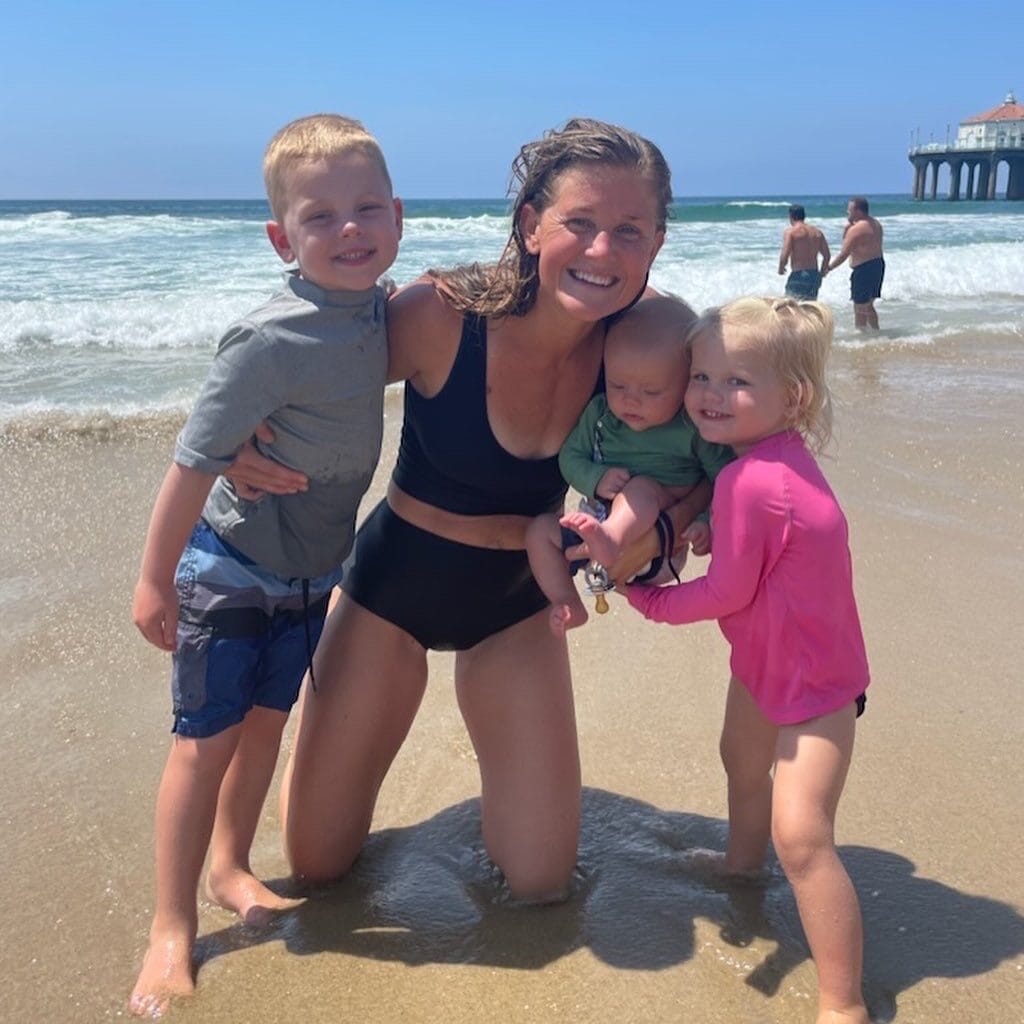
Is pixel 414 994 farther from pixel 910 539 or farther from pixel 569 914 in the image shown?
pixel 910 539

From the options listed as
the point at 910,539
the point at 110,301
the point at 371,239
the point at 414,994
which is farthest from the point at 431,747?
the point at 110,301

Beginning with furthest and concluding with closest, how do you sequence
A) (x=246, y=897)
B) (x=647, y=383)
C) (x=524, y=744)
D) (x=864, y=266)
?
(x=864, y=266)
(x=524, y=744)
(x=246, y=897)
(x=647, y=383)

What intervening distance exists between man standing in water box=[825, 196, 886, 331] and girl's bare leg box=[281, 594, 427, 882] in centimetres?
999

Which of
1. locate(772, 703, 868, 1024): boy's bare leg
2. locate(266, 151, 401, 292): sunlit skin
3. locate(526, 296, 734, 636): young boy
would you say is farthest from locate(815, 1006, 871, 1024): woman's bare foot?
locate(266, 151, 401, 292): sunlit skin

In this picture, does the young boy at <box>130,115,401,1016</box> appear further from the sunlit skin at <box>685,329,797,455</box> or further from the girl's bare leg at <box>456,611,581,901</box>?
the sunlit skin at <box>685,329,797,455</box>

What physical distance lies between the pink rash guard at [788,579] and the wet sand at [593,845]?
58 centimetres

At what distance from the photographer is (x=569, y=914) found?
2572 millimetres

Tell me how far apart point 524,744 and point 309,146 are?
1.51 meters

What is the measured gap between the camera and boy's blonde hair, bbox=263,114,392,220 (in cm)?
245

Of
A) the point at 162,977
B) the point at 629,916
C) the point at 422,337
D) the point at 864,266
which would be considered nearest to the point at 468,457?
the point at 422,337

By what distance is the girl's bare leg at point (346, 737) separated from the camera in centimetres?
276

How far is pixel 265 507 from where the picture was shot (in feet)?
8.33

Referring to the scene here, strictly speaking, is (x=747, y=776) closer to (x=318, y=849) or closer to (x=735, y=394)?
(x=735, y=394)

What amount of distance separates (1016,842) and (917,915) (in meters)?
0.41
